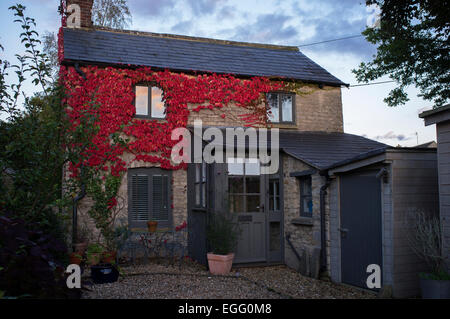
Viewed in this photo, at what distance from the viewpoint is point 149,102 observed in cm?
1152

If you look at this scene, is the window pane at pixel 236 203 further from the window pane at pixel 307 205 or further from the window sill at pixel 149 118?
the window sill at pixel 149 118

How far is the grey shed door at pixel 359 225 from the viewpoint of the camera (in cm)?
712

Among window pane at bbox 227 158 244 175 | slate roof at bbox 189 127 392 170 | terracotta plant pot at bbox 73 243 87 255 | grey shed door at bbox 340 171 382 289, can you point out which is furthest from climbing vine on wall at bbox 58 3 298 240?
grey shed door at bbox 340 171 382 289

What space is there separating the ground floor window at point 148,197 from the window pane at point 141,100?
65.3 inches

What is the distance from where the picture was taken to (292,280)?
835 centimetres

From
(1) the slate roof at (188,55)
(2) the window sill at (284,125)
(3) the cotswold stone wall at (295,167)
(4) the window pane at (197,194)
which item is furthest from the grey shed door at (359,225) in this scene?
(1) the slate roof at (188,55)

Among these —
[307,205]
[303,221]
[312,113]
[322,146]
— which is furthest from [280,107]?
[303,221]

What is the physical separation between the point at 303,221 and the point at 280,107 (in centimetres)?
470

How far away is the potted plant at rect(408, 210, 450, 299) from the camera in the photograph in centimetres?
573

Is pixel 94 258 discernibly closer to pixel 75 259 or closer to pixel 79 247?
pixel 75 259

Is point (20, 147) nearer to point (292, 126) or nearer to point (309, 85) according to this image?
point (292, 126)

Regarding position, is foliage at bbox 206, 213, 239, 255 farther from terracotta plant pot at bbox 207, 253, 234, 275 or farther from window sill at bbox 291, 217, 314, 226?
window sill at bbox 291, 217, 314, 226

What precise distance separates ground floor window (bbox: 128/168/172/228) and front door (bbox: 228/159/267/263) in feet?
7.84
